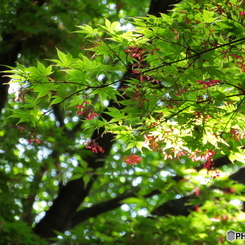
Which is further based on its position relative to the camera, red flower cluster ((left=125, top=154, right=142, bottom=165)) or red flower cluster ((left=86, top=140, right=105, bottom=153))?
red flower cluster ((left=125, top=154, right=142, bottom=165))

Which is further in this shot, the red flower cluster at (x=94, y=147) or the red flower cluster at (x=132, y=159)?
the red flower cluster at (x=132, y=159)

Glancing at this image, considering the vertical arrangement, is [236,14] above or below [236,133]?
above

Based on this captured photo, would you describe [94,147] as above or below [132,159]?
above

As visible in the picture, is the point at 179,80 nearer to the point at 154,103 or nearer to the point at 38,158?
the point at 154,103

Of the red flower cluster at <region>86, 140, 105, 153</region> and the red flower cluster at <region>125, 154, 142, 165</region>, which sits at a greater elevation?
the red flower cluster at <region>86, 140, 105, 153</region>

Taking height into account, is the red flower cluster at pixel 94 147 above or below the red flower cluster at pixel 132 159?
above

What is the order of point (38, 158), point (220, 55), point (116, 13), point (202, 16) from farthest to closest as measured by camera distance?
point (116, 13) < point (38, 158) < point (220, 55) < point (202, 16)

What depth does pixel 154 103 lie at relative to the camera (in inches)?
88.4

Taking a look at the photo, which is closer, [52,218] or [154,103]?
[154,103]

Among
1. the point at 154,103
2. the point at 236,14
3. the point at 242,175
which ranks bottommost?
the point at 242,175

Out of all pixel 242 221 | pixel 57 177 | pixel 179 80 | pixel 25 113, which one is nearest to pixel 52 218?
pixel 57 177

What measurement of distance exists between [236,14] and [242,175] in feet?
13.7

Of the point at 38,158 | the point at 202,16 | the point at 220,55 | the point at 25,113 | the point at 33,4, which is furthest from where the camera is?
the point at 38,158

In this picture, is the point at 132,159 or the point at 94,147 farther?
the point at 132,159
